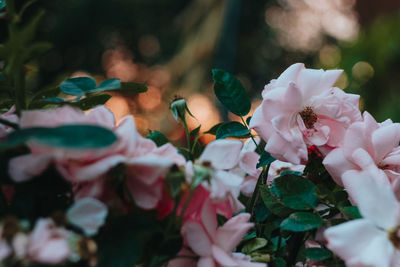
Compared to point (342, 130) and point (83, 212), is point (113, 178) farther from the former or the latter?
point (342, 130)

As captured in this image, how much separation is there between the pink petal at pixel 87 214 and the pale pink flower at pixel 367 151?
177 millimetres

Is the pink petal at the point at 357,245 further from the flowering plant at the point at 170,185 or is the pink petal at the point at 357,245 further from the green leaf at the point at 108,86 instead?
the green leaf at the point at 108,86

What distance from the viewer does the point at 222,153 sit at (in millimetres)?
256

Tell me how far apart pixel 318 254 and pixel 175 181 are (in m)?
0.12

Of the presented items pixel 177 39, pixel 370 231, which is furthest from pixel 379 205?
pixel 177 39

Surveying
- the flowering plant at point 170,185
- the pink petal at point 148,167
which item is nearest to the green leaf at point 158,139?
the flowering plant at point 170,185

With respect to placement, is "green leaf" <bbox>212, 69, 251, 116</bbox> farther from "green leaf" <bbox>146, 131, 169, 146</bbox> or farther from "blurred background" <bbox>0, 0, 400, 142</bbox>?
"blurred background" <bbox>0, 0, 400, 142</bbox>

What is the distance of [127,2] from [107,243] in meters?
7.12

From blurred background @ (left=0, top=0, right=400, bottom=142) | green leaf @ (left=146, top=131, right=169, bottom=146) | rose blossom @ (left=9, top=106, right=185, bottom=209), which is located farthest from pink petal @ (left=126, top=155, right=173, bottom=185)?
blurred background @ (left=0, top=0, right=400, bottom=142)

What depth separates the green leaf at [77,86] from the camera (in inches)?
11.3

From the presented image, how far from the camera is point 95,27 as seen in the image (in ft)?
22.4

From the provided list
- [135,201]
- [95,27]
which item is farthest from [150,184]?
[95,27]

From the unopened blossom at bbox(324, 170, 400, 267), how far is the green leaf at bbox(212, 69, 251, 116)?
0.13 meters

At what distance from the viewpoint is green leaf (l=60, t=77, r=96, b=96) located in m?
0.29
